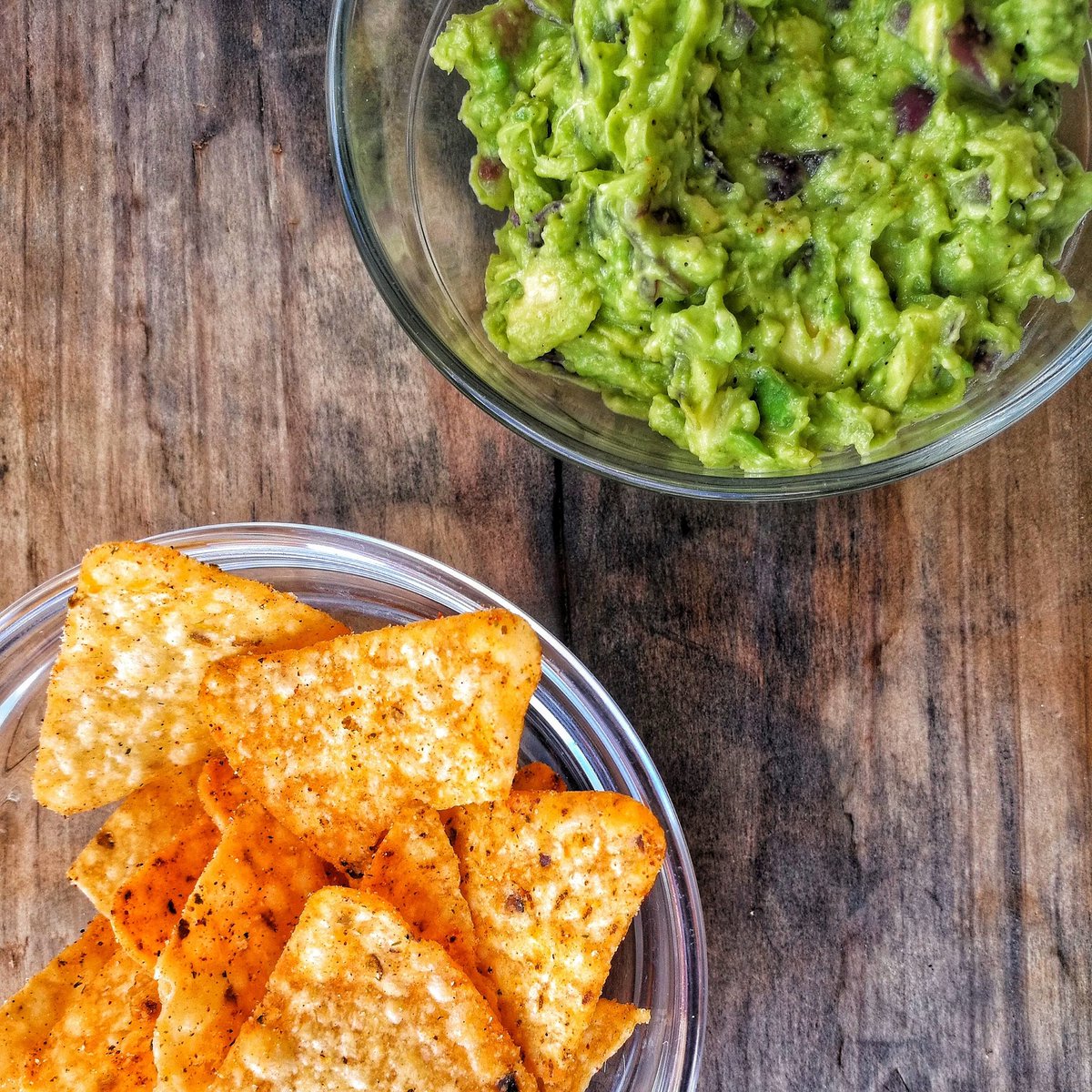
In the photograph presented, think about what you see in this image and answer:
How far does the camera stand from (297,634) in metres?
1.55

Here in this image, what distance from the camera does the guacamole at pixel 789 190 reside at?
122cm

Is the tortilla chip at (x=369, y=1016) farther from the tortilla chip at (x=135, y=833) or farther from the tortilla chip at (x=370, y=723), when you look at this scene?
the tortilla chip at (x=135, y=833)

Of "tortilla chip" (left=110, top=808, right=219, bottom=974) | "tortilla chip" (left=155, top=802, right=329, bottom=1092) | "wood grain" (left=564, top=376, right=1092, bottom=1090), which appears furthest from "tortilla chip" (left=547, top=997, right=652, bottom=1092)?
"tortilla chip" (left=110, top=808, right=219, bottom=974)

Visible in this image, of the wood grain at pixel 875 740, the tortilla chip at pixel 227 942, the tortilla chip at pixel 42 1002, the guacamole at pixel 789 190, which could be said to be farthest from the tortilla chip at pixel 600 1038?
the guacamole at pixel 789 190

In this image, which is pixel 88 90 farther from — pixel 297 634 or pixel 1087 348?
pixel 1087 348

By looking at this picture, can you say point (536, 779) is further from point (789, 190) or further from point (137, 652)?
point (789, 190)

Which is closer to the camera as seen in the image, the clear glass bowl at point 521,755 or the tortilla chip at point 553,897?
the tortilla chip at point 553,897

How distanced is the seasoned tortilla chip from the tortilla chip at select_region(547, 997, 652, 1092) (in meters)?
0.18

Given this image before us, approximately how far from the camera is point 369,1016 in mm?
1464

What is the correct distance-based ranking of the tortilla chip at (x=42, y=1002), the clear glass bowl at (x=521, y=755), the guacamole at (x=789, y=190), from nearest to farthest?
1. the guacamole at (x=789, y=190)
2. the tortilla chip at (x=42, y=1002)
3. the clear glass bowl at (x=521, y=755)

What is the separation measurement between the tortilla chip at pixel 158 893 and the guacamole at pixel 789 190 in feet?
2.78

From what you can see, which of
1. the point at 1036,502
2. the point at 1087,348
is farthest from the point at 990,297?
the point at 1036,502

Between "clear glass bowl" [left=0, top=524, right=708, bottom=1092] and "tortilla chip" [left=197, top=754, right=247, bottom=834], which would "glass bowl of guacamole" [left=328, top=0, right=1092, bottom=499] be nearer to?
"clear glass bowl" [left=0, top=524, right=708, bottom=1092]

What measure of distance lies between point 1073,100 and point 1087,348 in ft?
1.10
